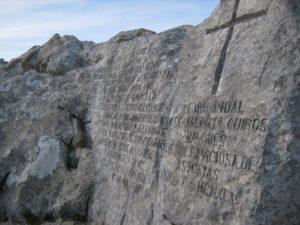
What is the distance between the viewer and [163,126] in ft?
20.6

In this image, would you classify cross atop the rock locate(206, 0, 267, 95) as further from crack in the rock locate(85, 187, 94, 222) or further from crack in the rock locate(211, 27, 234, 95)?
crack in the rock locate(85, 187, 94, 222)

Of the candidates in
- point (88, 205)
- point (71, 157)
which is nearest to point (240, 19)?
point (88, 205)

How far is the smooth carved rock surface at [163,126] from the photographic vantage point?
428 centimetres

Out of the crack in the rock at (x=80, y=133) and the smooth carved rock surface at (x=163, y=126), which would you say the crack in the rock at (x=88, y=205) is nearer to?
the smooth carved rock surface at (x=163, y=126)

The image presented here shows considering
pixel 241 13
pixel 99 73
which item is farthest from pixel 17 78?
pixel 241 13

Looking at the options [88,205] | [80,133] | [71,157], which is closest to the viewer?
[88,205]

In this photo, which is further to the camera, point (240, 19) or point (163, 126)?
point (163, 126)

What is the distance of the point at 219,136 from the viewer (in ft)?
16.1

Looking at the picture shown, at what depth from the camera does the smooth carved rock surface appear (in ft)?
14.0

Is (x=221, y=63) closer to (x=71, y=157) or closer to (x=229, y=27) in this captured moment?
(x=229, y=27)

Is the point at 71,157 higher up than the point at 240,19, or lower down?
lower down

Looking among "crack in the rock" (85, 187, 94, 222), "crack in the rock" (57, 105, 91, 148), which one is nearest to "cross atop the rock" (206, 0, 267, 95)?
"crack in the rock" (85, 187, 94, 222)

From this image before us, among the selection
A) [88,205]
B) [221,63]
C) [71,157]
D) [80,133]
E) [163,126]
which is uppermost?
[221,63]

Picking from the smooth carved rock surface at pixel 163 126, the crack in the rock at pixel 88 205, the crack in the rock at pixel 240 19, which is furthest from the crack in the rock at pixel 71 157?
the crack in the rock at pixel 240 19
